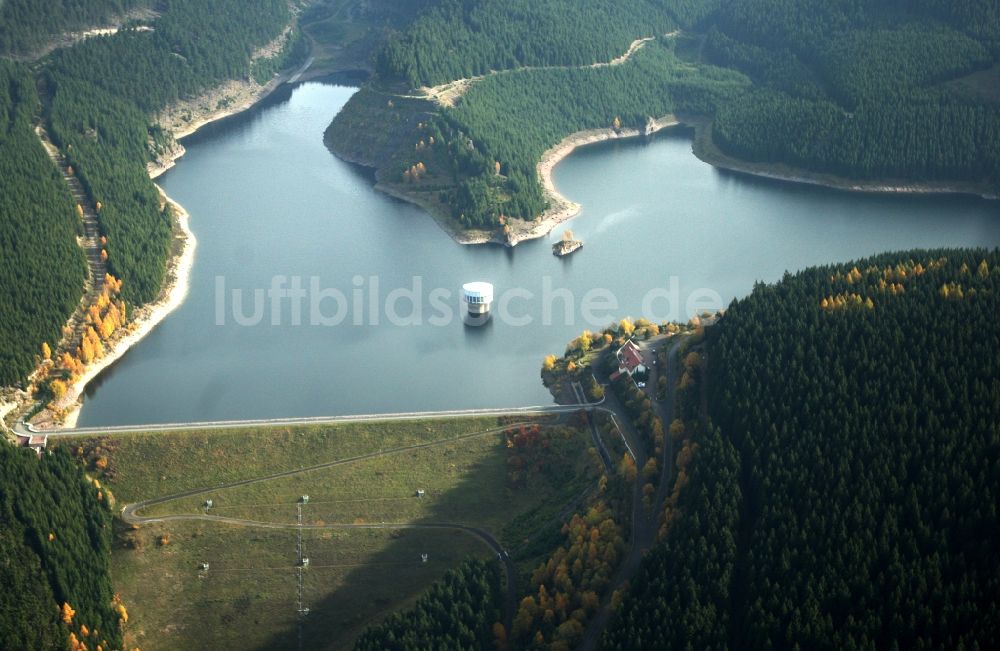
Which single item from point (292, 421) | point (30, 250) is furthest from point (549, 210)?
point (292, 421)

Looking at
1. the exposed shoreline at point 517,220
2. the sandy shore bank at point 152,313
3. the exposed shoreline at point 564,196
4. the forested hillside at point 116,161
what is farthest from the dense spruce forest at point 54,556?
the exposed shoreline at point 564,196

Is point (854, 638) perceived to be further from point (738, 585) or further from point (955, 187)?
point (955, 187)

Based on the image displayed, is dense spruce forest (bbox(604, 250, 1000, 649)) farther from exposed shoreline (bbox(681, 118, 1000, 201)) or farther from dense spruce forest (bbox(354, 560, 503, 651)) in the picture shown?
exposed shoreline (bbox(681, 118, 1000, 201))

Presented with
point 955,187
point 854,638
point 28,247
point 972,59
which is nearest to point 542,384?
point 854,638

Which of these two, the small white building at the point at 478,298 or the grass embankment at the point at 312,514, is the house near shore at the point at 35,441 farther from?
the small white building at the point at 478,298

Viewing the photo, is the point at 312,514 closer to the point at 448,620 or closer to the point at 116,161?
the point at 448,620

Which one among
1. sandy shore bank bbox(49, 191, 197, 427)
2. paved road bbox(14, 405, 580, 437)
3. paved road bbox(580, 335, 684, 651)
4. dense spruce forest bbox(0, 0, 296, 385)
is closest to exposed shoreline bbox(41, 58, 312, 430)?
sandy shore bank bbox(49, 191, 197, 427)

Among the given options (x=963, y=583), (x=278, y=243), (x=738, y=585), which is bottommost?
(x=278, y=243)
